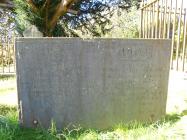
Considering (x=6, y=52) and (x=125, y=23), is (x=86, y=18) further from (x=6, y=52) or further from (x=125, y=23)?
(x=125, y=23)

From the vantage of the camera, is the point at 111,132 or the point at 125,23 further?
the point at 125,23

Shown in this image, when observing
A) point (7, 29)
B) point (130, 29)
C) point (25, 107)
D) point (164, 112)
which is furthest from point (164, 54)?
point (130, 29)

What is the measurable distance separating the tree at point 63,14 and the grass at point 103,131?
8101mm

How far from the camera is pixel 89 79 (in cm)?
551

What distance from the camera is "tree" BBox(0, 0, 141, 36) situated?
44.0ft

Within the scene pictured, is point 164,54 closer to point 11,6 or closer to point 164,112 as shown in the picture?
point 164,112

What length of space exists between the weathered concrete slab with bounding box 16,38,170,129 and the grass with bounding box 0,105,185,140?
21cm

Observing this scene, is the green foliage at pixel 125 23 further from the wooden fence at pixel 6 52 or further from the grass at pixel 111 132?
the grass at pixel 111 132

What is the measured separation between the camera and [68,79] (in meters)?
5.48

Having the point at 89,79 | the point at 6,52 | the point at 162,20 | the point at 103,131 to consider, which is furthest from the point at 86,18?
the point at 103,131

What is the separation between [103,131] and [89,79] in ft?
2.65

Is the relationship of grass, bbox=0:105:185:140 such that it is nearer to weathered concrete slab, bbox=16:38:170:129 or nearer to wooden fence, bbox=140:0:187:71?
weathered concrete slab, bbox=16:38:170:129

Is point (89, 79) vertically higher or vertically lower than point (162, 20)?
lower

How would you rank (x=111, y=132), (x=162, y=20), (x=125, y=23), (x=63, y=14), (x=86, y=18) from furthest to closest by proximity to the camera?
(x=125, y=23)
(x=86, y=18)
(x=63, y=14)
(x=162, y=20)
(x=111, y=132)
